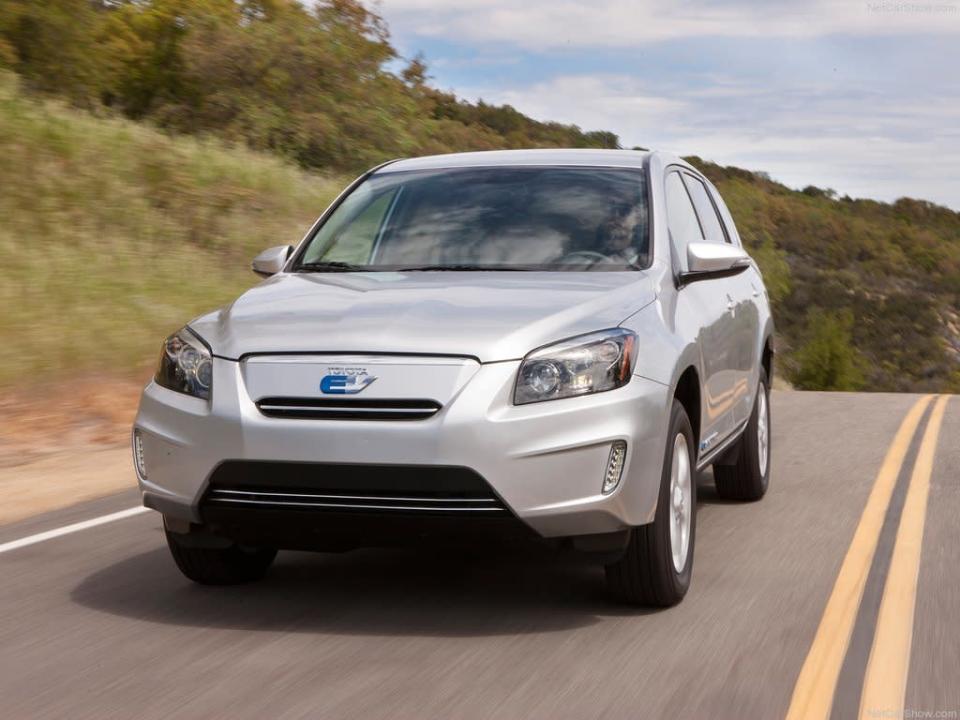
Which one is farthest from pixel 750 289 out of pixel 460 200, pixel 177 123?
pixel 177 123

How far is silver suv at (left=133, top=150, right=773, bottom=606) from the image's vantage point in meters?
4.79

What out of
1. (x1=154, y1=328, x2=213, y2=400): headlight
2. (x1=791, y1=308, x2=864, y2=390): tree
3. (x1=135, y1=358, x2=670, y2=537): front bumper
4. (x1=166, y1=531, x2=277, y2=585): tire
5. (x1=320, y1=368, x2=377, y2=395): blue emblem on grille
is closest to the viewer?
(x1=135, y1=358, x2=670, y2=537): front bumper

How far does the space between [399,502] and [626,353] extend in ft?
3.15

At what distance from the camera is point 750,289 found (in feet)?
26.6

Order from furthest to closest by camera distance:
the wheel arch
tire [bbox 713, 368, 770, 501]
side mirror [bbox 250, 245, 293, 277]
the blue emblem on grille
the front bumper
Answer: tire [bbox 713, 368, 770, 501] → side mirror [bbox 250, 245, 293, 277] → the wheel arch → the blue emblem on grille → the front bumper

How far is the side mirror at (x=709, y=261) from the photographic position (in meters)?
5.98

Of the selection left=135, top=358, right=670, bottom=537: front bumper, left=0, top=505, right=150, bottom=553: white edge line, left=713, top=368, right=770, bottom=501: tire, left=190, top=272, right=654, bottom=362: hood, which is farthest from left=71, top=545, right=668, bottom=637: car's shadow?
left=713, top=368, right=770, bottom=501: tire

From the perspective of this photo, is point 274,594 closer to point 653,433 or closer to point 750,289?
point 653,433

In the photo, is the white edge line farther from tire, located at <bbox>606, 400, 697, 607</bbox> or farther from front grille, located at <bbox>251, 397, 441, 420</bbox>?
tire, located at <bbox>606, 400, 697, 607</bbox>

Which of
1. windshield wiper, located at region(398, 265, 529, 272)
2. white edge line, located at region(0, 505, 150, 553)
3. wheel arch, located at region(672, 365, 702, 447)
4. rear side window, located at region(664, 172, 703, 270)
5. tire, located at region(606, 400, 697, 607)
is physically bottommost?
white edge line, located at region(0, 505, 150, 553)

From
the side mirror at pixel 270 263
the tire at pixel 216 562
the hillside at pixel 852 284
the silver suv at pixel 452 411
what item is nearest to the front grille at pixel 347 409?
the silver suv at pixel 452 411

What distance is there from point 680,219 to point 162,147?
18221 mm

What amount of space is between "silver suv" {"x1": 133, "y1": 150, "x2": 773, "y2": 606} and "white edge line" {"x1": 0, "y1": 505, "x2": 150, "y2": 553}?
59.4 inches

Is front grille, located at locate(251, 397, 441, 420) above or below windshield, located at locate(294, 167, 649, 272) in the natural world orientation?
below
